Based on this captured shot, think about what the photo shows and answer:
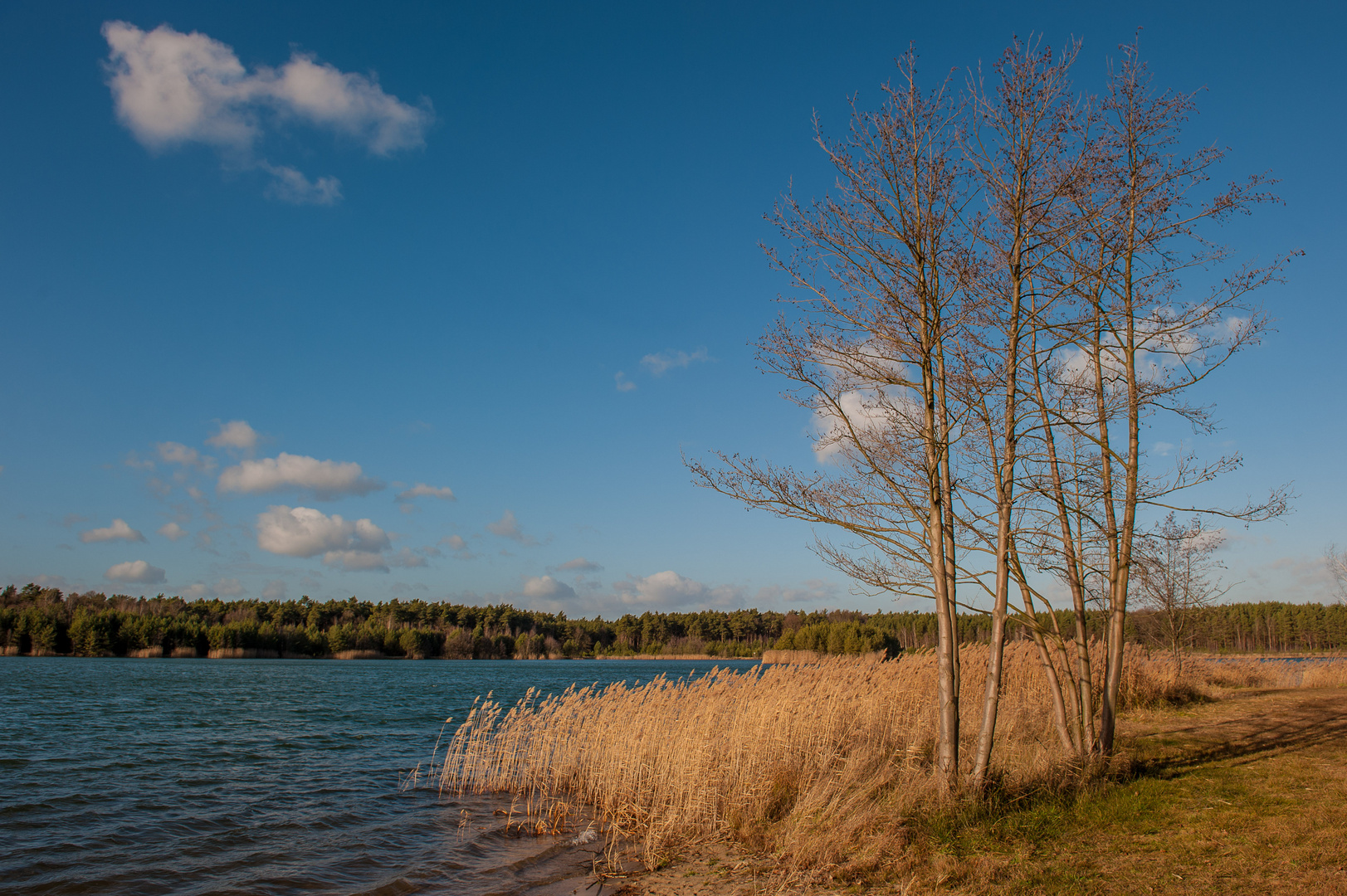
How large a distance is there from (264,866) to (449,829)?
2.43 meters

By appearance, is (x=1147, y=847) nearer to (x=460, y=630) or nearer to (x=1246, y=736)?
(x=1246, y=736)

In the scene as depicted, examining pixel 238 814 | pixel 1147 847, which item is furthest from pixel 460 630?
pixel 1147 847

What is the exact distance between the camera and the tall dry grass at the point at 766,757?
Result: 7.44 meters

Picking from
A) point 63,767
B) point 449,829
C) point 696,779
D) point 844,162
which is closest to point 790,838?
point 696,779

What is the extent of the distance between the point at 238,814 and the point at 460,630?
121788mm

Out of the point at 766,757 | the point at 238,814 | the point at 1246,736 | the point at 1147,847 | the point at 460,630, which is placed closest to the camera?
the point at 1147,847

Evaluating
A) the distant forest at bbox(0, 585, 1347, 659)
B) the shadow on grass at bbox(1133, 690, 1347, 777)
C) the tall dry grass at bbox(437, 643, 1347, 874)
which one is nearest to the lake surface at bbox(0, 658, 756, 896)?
the tall dry grass at bbox(437, 643, 1347, 874)

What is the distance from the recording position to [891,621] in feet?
422

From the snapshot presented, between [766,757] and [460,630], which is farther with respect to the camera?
[460,630]

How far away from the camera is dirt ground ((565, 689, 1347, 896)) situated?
18.0ft

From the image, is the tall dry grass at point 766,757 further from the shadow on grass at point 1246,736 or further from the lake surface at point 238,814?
the shadow on grass at point 1246,736

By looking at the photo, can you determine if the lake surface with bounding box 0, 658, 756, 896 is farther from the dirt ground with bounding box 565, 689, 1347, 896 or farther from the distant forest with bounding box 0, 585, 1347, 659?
the distant forest with bounding box 0, 585, 1347, 659

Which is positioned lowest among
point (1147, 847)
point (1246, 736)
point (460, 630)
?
point (460, 630)

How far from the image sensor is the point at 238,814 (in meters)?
11.0
